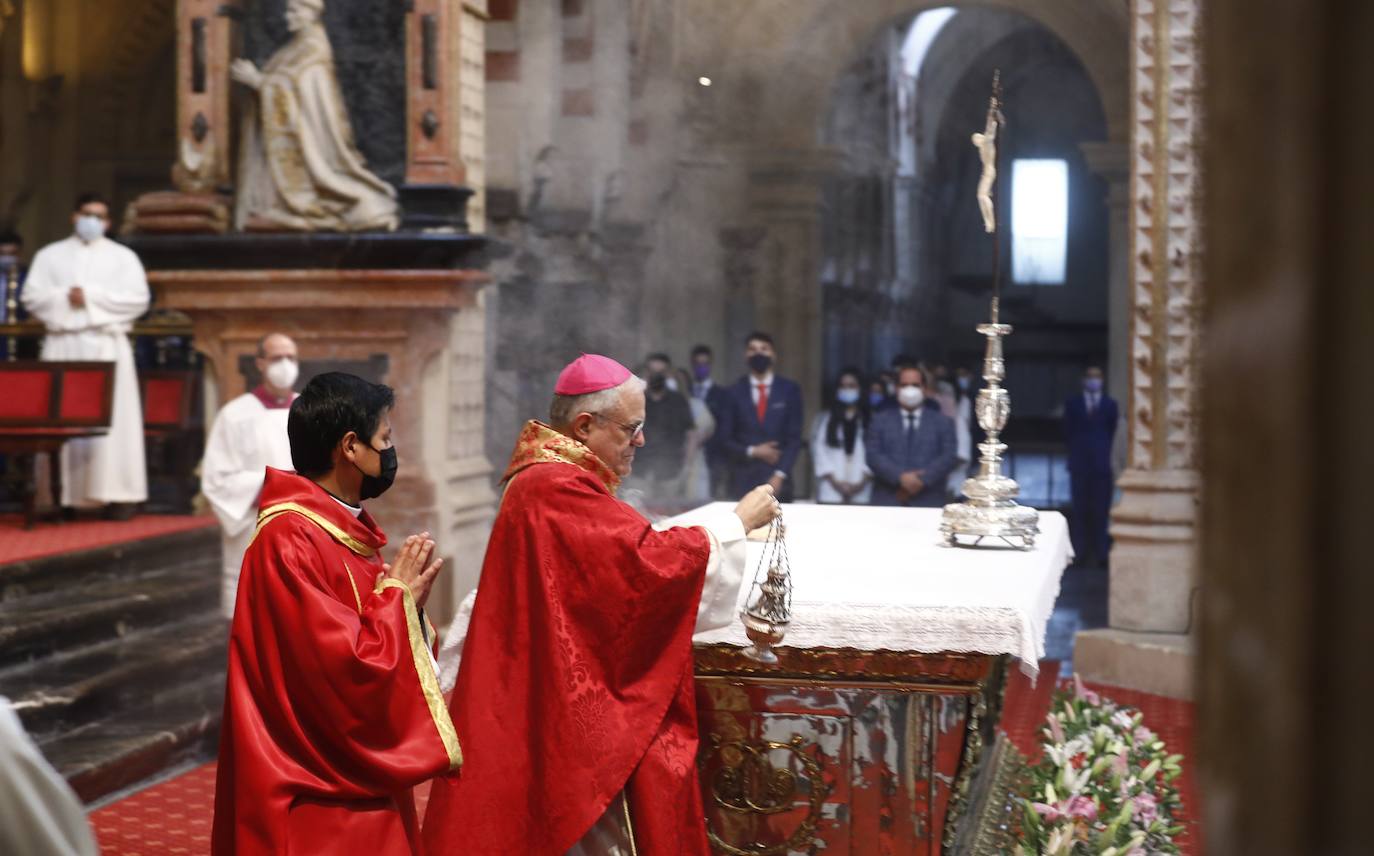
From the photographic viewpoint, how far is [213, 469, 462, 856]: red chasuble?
2891 mm

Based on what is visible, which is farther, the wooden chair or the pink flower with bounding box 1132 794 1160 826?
the wooden chair

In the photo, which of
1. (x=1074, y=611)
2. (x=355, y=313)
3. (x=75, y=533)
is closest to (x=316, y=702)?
(x=75, y=533)

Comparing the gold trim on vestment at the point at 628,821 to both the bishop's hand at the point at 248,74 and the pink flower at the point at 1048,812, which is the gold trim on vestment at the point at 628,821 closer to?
the pink flower at the point at 1048,812

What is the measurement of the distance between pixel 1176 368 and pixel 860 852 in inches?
184

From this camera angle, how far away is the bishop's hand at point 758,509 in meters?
3.46

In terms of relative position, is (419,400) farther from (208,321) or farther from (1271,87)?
(1271,87)

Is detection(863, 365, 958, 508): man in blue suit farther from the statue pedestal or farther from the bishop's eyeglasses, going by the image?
the bishop's eyeglasses

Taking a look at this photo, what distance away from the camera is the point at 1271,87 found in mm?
618

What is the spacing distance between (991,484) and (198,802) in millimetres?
3099

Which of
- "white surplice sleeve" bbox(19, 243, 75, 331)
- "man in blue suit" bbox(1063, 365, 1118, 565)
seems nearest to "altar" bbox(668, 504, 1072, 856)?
"white surplice sleeve" bbox(19, 243, 75, 331)

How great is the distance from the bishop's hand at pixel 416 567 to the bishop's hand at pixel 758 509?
2.21 feet

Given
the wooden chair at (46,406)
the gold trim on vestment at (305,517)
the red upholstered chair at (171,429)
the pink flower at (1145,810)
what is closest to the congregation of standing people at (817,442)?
the red upholstered chair at (171,429)

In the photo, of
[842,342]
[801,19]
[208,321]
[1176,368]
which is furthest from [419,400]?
[842,342]

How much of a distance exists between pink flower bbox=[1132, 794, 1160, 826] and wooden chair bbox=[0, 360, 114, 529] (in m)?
A: 5.85
